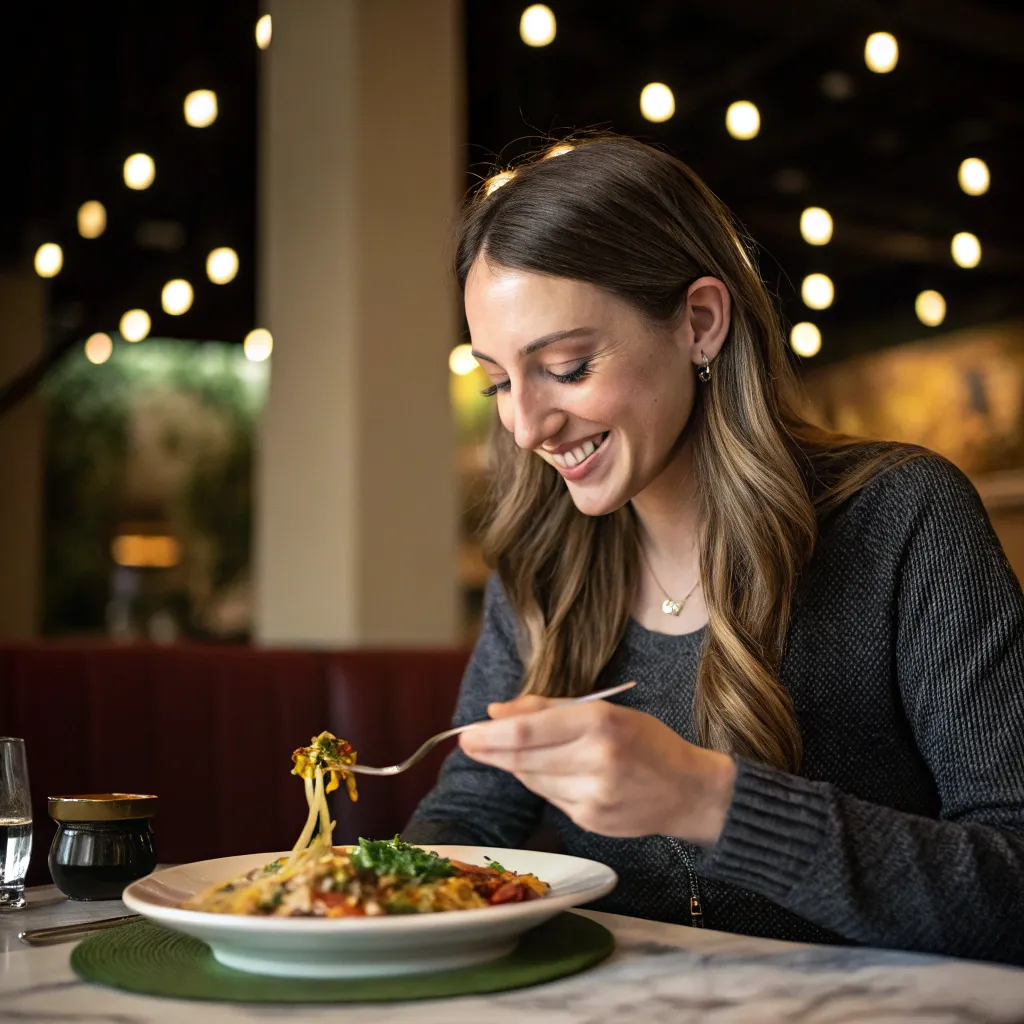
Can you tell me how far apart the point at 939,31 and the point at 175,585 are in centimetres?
834

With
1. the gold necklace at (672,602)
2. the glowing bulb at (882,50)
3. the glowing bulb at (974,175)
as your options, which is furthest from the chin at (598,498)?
the glowing bulb at (974,175)

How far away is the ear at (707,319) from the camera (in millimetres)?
1593

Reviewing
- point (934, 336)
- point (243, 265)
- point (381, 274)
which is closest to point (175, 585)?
point (243, 265)

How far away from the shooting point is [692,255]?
1.58 metres

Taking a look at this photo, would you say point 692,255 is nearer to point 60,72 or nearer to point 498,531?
point 498,531

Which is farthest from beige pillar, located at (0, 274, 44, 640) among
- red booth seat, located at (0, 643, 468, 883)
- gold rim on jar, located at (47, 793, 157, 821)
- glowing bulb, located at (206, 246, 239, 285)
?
gold rim on jar, located at (47, 793, 157, 821)

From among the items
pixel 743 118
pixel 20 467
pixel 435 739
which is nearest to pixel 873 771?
pixel 435 739

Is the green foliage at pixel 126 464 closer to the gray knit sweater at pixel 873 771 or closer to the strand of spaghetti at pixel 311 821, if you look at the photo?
the gray knit sweater at pixel 873 771

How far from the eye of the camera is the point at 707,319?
162 centimetres

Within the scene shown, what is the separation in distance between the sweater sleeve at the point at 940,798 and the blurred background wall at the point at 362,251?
50 cm

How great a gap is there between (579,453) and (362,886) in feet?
2.11

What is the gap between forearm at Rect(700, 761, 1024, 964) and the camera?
3.63ft

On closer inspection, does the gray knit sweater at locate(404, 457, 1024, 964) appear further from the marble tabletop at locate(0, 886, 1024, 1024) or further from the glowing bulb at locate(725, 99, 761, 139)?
the glowing bulb at locate(725, 99, 761, 139)

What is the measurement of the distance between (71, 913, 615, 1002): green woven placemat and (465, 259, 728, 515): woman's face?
22.6 inches
